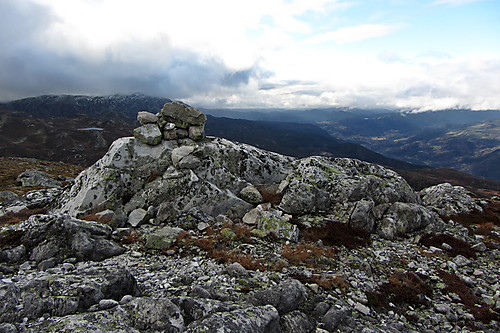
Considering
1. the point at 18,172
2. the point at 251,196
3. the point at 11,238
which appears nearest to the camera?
the point at 11,238

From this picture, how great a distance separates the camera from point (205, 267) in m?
10.7

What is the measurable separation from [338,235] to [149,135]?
18.4 metres

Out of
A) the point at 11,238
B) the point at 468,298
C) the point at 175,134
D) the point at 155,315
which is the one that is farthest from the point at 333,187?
the point at 11,238

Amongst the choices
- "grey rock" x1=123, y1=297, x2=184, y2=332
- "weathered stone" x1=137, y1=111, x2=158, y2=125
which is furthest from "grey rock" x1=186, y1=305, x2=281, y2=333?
"weathered stone" x1=137, y1=111, x2=158, y2=125

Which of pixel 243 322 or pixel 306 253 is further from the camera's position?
pixel 306 253

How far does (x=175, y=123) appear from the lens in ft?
76.5

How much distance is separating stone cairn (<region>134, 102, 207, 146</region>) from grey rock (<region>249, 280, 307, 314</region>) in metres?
17.4

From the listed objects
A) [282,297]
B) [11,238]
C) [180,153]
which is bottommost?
[282,297]

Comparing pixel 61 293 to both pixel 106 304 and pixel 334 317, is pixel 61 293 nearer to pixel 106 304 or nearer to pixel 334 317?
pixel 106 304

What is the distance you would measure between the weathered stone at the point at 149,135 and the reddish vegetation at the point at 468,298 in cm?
2308

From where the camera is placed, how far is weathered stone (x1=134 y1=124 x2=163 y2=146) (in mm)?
21731

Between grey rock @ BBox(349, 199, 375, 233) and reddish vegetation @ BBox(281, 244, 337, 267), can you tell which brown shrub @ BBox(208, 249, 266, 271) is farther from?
grey rock @ BBox(349, 199, 375, 233)

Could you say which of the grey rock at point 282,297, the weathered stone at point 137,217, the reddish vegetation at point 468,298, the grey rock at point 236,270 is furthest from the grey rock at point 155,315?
the reddish vegetation at point 468,298

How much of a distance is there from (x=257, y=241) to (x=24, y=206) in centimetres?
2103
